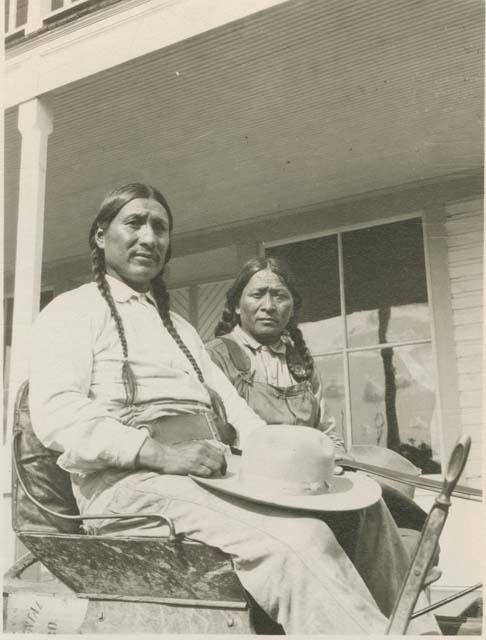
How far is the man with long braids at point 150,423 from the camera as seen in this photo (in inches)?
53.2

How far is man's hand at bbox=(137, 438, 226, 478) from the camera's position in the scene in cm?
163

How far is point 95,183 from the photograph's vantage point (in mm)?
4387

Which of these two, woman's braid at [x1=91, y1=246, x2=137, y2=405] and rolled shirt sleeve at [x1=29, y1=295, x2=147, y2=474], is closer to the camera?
rolled shirt sleeve at [x1=29, y1=295, x2=147, y2=474]

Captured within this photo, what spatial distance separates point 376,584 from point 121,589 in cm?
64

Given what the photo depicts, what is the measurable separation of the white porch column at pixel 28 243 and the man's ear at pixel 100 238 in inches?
39.8

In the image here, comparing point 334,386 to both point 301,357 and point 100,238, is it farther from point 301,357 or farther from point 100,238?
point 100,238

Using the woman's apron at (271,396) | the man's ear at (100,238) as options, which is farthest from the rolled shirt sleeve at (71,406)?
the woman's apron at (271,396)

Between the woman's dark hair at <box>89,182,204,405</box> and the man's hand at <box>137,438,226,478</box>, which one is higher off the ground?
the woman's dark hair at <box>89,182,204,405</box>

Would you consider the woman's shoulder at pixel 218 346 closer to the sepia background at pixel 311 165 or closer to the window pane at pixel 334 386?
the sepia background at pixel 311 165

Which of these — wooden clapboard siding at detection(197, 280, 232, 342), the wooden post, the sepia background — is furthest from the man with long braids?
wooden clapboard siding at detection(197, 280, 232, 342)

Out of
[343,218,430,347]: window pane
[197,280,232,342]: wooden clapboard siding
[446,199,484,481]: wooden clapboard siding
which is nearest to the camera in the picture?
[446,199,484,481]: wooden clapboard siding

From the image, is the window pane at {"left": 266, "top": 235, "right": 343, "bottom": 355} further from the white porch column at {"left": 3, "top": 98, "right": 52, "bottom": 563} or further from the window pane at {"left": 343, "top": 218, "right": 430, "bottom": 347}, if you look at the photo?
the white porch column at {"left": 3, "top": 98, "right": 52, "bottom": 563}

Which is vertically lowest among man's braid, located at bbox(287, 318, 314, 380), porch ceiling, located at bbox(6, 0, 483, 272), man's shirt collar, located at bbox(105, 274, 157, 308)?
man's braid, located at bbox(287, 318, 314, 380)

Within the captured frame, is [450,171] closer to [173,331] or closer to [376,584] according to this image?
[173,331]
